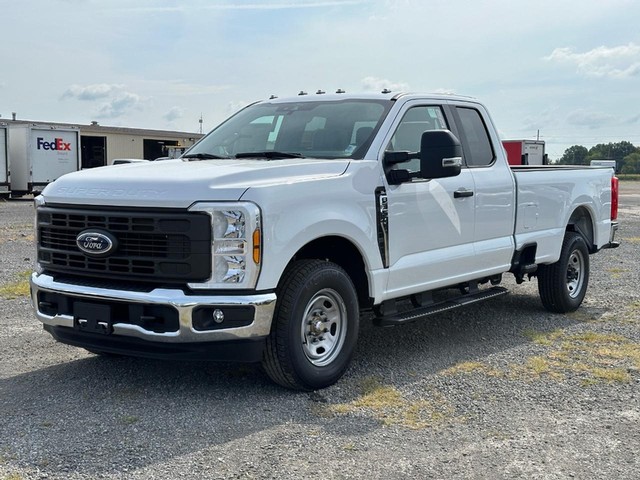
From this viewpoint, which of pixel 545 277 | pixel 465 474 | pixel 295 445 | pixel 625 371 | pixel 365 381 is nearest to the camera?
pixel 465 474

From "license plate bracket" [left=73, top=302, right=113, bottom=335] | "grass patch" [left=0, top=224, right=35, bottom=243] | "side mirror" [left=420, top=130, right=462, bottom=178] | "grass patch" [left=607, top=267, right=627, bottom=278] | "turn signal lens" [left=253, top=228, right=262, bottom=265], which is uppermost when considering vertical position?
"side mirror" [left=420, top=130, right=462, bottom=178]

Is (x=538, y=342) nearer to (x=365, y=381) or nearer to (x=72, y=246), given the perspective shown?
(x=365, y=381)

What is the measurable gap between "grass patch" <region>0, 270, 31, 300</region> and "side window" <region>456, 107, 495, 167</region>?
17.1ft

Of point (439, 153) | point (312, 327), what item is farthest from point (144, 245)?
point (439, 153)

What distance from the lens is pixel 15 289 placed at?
9234 mm

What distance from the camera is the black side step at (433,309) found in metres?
5.92

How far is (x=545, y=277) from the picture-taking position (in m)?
8.24

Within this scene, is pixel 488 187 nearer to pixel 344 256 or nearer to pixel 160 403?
pixel 344 256

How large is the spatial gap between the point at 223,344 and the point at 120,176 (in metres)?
1.34

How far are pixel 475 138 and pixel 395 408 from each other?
10.1 ft

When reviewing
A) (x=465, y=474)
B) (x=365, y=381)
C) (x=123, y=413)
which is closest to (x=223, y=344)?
(x=123, y=413)

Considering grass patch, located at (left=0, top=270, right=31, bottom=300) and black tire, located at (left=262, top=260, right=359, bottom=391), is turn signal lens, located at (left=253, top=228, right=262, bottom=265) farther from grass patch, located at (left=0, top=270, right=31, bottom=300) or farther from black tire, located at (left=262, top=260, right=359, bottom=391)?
grass patch, located at (left=0, top=270, right=31, bottom=300)

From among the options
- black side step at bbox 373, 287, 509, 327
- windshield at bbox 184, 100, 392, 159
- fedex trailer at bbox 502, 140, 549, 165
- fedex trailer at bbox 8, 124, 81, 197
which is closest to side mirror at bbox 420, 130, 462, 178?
windshield at bbox 184, 100, 392, 159

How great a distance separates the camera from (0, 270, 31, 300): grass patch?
8883 mm
